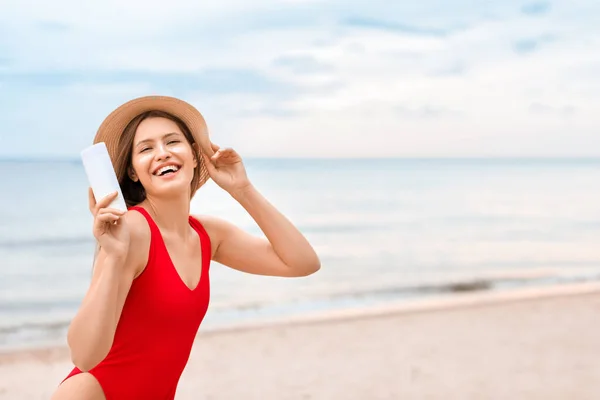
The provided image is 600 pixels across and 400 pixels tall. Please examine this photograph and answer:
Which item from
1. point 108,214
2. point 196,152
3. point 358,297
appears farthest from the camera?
point 358,297

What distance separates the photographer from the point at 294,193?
25047 mm

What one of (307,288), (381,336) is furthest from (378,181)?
(381,336)

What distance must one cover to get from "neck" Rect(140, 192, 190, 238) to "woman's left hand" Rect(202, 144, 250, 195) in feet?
0.38

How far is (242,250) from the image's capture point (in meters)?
2.72

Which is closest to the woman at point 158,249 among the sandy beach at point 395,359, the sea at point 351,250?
the sandy beach at point 395,359

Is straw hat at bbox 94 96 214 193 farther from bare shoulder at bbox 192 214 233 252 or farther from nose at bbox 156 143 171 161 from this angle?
bare shoulder at bbox 192 214 233 252

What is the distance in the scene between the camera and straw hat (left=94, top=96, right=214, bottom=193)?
→ 7.97 ft

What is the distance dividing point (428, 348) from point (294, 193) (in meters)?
19.5

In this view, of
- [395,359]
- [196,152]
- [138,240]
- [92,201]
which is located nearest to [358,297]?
[395,359]

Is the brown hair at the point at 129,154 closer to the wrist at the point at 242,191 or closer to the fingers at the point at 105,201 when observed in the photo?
the wrist at the point at 242,191

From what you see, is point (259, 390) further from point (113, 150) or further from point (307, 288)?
point (307, 288)

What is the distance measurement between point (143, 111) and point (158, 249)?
445 mm

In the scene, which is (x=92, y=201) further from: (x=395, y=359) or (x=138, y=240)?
(x=395, y=359)

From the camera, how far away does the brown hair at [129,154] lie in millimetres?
2459
